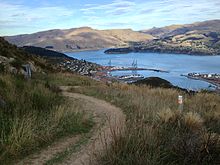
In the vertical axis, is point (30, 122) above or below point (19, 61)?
below

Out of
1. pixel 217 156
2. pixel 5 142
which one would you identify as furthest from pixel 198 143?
pixel 5 142

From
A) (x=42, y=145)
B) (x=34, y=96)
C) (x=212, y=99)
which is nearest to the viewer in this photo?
(x=42, y=145)

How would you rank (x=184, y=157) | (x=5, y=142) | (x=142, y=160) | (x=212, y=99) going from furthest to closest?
1. (x=212, y=99)
2. (x=5, y=142)
3. (x=184, y=157)
4. (x=142, y=160)

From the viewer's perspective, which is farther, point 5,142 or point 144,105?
point 144,105

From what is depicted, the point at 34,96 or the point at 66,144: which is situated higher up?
the point at 34,96

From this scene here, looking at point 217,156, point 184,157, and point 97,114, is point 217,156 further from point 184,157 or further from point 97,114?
point 97,114

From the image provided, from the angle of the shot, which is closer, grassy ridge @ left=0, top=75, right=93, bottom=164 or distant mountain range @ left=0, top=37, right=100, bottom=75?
grassy ridge @ left=0, top=75, right=93, bottom=164

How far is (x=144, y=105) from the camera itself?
1044 centimetres

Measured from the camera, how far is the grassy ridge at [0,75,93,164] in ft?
18.4

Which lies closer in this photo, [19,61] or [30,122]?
[30,122]

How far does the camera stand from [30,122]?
6234 mm

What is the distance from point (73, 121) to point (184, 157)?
10.9ft

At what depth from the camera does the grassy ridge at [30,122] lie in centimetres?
562

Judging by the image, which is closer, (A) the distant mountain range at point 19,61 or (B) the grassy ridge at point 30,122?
(B) the grassy ridge at point 30,122
